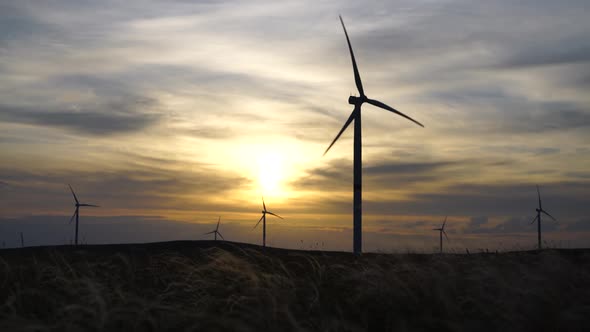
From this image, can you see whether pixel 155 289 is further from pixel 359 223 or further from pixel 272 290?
pixel 359 223

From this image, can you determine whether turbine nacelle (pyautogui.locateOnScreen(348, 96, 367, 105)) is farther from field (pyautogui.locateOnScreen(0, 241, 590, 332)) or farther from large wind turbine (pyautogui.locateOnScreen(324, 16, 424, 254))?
field (pyautogui.locateOnScreen(0, 241, 590, 332))

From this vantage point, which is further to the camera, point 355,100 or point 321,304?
point 355,100

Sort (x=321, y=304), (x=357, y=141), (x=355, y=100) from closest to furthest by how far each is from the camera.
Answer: (x=321, y=304) < (x=357, y=141) < (x=355, y=100)

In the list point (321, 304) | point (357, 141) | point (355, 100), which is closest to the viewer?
point (321, 304)

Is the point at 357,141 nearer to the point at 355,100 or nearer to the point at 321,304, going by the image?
the point at 355,100

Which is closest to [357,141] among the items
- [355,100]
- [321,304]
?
[355,100]

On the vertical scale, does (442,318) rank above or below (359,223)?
below

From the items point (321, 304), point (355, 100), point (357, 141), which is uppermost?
point (355, 100)

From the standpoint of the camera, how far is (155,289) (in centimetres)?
2019

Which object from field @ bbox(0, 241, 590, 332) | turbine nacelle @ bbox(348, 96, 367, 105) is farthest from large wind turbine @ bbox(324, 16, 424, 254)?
field @ bbox(0, 241, 590, 332)

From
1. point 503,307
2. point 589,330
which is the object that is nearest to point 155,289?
point 503,307

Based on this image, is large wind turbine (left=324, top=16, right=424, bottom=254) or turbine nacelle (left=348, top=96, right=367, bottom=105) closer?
large wind turbine (left=324, top=16, right=424, bottom=254)

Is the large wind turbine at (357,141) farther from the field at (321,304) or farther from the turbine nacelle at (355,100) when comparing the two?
the field at (321,304)

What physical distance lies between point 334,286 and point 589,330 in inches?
288
